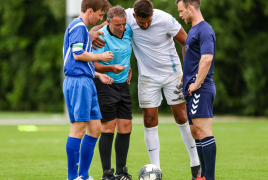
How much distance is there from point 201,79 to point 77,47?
1426 millimetres

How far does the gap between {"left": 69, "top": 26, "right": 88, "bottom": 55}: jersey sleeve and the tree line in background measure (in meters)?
16.0

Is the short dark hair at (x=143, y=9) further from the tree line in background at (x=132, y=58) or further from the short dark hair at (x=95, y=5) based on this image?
the tree line in background at (x=132, y=58)

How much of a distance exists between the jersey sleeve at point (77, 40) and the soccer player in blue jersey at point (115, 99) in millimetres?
606

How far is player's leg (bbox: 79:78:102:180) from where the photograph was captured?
175 inches

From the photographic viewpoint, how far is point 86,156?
15.5 feet

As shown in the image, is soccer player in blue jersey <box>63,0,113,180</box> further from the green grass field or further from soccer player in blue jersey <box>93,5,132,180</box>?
the green grass field

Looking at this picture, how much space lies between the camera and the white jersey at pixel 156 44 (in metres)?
5.27

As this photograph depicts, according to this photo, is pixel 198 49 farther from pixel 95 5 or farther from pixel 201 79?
pixel 95 5

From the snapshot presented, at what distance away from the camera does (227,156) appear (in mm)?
7438

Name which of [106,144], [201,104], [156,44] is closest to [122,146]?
[106,144]

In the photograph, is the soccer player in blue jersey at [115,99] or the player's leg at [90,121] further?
the soccer player in blue jersey at [115,99]

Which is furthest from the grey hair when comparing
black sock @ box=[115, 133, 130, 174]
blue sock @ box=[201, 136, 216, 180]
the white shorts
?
blue sock @ box=[201, 136, 216, 180]

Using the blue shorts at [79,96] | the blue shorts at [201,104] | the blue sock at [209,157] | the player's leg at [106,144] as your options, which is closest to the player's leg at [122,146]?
the player's leg at [106,144]

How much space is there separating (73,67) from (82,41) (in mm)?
317
